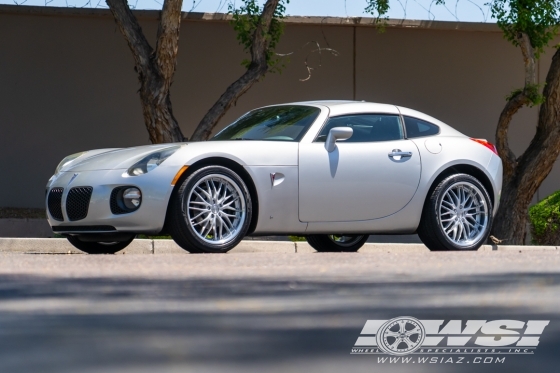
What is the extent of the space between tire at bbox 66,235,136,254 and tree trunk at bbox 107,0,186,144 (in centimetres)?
382

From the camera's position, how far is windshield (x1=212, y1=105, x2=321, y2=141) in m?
7.79

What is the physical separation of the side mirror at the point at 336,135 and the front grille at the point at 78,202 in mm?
1901

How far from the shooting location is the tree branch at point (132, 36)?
12086mm

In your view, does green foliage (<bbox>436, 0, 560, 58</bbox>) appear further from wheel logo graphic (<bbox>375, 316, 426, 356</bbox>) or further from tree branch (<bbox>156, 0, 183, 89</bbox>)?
wheel logo graphic (<bbox>375, 316, 426, 356</bbox>)

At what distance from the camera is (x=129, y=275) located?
5.19 metres

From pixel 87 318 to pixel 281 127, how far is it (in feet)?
15.2

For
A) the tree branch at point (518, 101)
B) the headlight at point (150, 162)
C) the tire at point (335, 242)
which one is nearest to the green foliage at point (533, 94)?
the tree branch at point (518, 101)

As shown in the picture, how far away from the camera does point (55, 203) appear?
757 cm

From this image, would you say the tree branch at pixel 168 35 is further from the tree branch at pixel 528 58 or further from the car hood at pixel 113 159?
the tree branch at pixel 528 58

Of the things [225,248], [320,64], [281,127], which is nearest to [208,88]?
[320,64]

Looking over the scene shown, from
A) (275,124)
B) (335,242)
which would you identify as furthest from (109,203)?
(335,242)

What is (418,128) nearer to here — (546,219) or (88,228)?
(88,228)

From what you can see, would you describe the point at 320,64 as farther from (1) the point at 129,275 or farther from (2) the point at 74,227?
(1) the point at 129,275

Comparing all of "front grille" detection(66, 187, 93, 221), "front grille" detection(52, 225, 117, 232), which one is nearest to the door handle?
"front grille" detection(52, 225, 117, 232)
